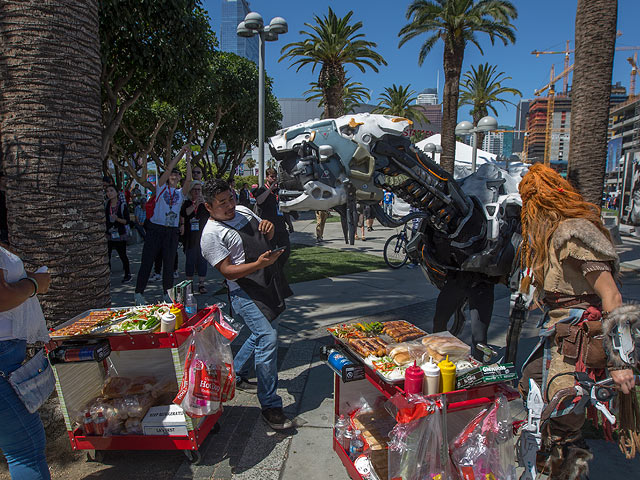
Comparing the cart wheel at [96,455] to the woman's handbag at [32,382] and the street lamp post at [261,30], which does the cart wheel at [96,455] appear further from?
the street lamp post at [261,30]

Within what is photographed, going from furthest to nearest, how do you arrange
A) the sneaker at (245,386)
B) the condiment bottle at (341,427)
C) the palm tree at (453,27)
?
the palm tree at (453,27) < the sneaker at (245,386) < the condiment bottle at (341,427)

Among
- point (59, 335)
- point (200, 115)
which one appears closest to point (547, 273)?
point (59, 335)

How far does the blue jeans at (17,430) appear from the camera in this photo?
2158 mm

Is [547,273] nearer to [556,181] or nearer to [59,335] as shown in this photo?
[556,181]

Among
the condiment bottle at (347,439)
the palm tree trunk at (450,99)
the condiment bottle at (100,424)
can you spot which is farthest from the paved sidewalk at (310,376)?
the palm tree trunk at (450,99)

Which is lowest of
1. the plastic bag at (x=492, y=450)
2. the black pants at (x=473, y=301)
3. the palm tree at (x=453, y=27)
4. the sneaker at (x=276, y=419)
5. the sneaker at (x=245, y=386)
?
the sneaker at (x=245, y=386)

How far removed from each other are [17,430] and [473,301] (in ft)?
10.9

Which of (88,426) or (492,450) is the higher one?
(492,450)

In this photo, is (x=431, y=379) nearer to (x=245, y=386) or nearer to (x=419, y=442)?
(x=419, y=442)

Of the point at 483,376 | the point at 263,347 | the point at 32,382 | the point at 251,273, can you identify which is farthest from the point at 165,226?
the point at 483,376

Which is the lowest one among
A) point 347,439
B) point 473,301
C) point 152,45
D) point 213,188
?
point 347,439

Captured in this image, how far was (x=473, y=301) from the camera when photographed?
3746 millimetres

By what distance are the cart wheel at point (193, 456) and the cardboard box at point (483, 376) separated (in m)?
1.85

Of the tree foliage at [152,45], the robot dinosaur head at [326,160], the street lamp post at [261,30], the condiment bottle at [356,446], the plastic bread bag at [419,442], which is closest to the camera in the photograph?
the plastic bread bag at [419,442]
